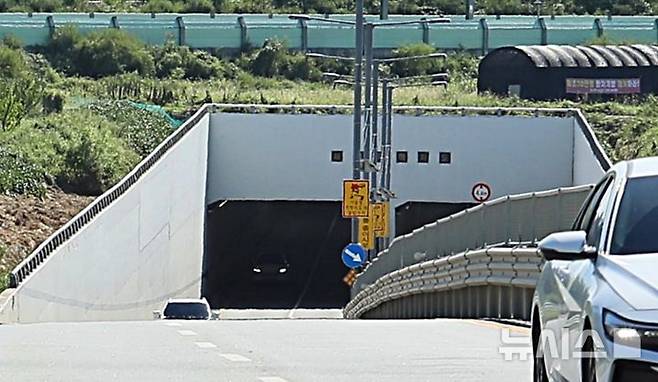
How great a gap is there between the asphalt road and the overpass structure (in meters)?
7.12

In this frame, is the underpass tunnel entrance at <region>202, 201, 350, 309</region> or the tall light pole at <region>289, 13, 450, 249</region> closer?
the tall light pole at <region>289, 13, 450, 249</region>

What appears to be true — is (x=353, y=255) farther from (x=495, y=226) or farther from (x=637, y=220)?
(x=637, y=220)

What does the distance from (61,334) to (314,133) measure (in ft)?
137

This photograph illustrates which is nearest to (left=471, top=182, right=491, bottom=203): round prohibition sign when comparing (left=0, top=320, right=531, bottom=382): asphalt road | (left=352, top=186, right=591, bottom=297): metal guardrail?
(left=352, top=186, right=591, bottom=297): metal guardrail

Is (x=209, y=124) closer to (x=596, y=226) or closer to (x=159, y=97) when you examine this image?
(x=159, y=97)

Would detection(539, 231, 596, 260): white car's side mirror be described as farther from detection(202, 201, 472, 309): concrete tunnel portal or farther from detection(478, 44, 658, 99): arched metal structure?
detection(478, 44, 658, 99): arched metal structure

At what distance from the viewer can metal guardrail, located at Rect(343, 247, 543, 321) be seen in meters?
22.2

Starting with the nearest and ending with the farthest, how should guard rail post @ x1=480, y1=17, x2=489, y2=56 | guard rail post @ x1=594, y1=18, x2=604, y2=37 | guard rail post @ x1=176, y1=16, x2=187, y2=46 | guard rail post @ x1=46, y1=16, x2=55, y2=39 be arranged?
guard rail post @ x1=480, y1=17, x2=489, y2=56, guard rail post @ x1=176, y1=16, x2=187, y2=46, guard rail post @ x1=46, y1=16, x2=55, y2=39, guard rail post @ x1=594, y1=18, x2=604, y2=37

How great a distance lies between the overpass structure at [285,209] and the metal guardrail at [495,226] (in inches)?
3.0

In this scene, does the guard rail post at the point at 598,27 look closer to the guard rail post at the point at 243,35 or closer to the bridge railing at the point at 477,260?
the guard rail post at the point at 243,35

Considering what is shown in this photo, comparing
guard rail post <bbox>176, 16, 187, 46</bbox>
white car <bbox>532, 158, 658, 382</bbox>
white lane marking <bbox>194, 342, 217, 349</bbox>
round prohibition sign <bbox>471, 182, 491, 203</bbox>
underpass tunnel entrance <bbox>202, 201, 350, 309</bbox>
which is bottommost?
underpass tunnel entrance <bbox>202, 201, 350, 309</bbox>

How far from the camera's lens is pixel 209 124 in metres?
58.6

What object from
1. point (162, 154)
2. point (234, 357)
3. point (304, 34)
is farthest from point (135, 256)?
point (304, 34)

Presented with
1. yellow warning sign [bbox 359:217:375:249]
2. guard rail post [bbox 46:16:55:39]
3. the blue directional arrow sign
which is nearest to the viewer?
the blue directional arrow sign
